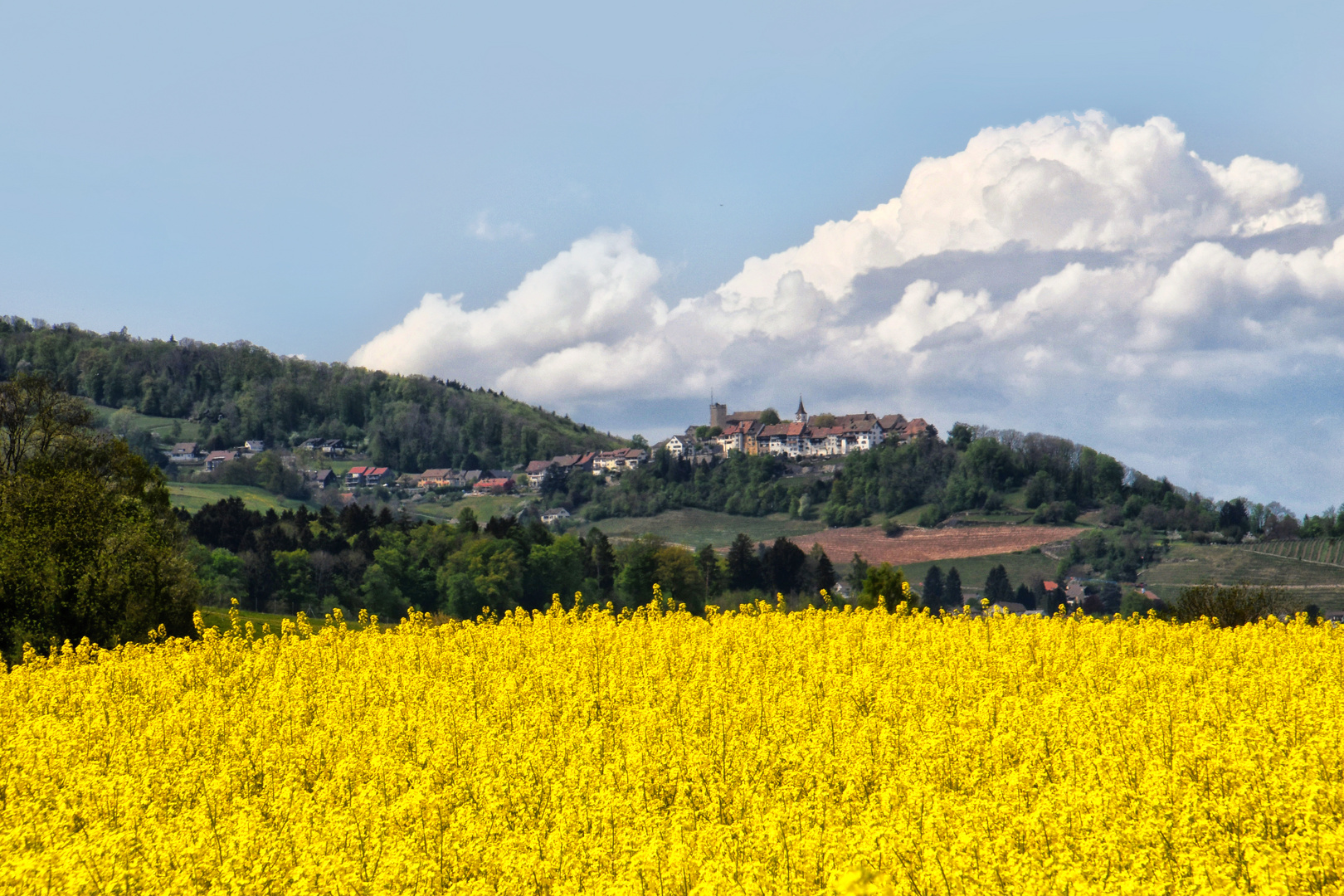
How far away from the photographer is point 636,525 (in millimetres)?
190375

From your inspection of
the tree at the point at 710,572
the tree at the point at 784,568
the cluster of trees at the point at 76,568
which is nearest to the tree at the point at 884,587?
the cluster of trees at the point at 76,568

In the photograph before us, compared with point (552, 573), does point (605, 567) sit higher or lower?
higher

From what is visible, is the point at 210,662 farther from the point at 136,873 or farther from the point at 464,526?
the point at 464,526

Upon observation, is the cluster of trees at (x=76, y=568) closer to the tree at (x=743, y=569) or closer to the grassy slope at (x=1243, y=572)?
the tree at (x=743, y=569)

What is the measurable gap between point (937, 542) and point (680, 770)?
161 meters

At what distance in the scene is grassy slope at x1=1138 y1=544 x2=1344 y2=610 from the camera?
356 feet

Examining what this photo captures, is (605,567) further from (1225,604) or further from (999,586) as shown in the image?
(1225,604)

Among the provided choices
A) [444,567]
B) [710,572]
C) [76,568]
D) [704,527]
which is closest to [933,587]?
[710,572]

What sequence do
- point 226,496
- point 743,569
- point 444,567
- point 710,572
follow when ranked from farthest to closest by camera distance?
point 226,496 → point 743,569 → point 710,572 → point 444,567

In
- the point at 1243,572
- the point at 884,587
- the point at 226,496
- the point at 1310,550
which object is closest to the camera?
the point at 884,587

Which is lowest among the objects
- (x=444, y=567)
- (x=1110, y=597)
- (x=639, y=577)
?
(x=1110, y=597)

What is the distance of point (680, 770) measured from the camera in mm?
10453

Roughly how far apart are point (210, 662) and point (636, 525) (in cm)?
17233

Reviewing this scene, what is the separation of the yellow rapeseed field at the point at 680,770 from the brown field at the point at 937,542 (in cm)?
14145
